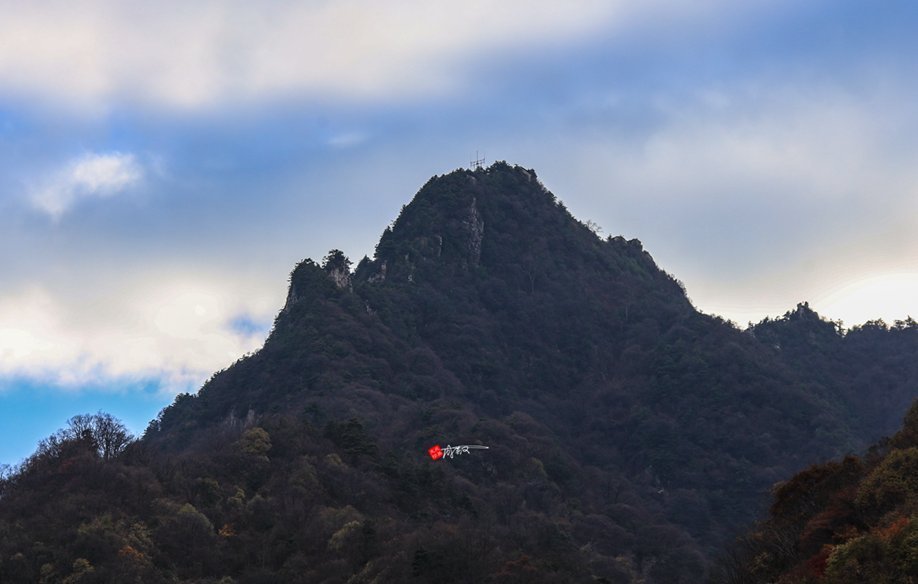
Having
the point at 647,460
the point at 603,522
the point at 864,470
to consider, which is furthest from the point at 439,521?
the point at 647,460

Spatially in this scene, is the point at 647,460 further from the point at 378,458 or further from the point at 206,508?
the point at 206,508

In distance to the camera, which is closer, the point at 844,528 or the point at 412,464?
the point at 844,528

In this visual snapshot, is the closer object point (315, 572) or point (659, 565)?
point (315, 572)

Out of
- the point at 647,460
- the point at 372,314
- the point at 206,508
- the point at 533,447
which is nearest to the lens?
the point at 206,508

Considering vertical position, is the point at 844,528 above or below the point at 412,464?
below

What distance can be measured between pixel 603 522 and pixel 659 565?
8.63m

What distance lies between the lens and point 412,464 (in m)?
123

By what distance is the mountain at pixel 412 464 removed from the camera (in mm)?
91500

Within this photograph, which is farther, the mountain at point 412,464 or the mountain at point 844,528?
the mountain at point 412,464

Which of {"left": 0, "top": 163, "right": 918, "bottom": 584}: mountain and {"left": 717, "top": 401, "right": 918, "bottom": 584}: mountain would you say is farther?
{"left": 0, "top": 163, "right": 918, "bottom": 584}: mountain

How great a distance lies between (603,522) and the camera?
135m

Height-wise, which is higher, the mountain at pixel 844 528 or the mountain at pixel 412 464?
the mountain at pixel 412 464

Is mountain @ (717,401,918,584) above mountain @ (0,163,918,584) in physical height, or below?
below

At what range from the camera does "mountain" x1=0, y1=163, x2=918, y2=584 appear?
91500 mm
